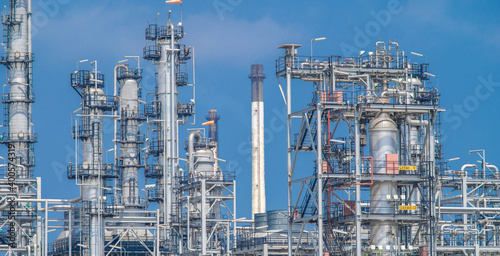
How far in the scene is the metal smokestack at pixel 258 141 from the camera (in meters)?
139

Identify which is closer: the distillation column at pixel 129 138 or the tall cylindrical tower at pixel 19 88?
the tall cylindrical tower at pixel 19 88

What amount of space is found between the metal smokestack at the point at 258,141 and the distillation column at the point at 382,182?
64109mm

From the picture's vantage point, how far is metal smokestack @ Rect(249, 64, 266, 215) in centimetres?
13900

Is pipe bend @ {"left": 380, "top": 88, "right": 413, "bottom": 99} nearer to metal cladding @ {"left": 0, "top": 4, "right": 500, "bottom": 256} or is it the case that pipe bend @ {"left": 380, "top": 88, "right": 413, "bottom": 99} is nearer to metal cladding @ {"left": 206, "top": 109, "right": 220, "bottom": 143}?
metal cladding @ {"left": 0, "top": 4, "right": 500, "bottom": 256}

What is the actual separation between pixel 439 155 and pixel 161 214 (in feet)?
77.5

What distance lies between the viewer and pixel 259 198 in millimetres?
138875

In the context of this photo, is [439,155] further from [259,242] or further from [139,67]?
[139,67]

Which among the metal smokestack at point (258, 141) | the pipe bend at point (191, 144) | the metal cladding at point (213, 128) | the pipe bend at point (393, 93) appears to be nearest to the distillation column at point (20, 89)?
the pipe bend at point (191, 144)

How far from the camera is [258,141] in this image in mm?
145000

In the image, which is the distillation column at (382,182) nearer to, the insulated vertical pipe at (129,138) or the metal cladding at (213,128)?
the insulated vertical pipe at (129,138)

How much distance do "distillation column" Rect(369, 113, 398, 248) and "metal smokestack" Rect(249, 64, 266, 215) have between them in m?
64.1

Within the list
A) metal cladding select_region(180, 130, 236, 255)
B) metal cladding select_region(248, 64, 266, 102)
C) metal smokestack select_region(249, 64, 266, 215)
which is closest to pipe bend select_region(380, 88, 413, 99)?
metal cladding select_region(180, 130, 236, 255)

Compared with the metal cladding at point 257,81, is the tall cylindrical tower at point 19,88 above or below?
below

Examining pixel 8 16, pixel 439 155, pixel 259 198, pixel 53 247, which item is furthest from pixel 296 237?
pixel 259 198
